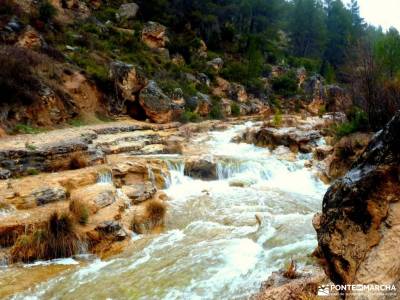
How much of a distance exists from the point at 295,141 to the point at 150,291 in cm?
1234

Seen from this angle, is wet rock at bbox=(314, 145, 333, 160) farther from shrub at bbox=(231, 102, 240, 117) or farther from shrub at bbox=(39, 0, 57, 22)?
shrub at bbox=(39, 0, 57, 22)

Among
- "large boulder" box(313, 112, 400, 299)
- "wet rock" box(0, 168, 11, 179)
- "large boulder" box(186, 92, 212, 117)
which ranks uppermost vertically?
"large boulder" box(186, 92, 212, 117)

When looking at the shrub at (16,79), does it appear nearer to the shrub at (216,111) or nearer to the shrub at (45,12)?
the shrub at (45,12)

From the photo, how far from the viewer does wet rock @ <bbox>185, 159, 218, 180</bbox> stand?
12484 mm

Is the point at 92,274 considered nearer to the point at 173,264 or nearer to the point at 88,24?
the point at 173,264

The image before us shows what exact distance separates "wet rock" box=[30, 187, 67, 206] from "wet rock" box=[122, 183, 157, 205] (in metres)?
1.61

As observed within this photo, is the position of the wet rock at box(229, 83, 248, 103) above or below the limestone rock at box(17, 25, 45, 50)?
below

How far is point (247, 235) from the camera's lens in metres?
7.33

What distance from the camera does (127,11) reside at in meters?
34.2

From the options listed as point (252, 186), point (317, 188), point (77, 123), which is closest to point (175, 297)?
point (252, 186)

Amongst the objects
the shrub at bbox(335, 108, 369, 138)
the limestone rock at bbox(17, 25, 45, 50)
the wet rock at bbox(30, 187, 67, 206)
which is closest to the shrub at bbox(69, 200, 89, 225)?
the wet rock at bbox(30, 187, 67, 206)

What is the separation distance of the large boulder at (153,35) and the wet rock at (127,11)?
284 centimetres

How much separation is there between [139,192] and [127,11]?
1128 inches

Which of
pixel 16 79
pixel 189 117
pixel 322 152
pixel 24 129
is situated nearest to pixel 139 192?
pixel 24 129
